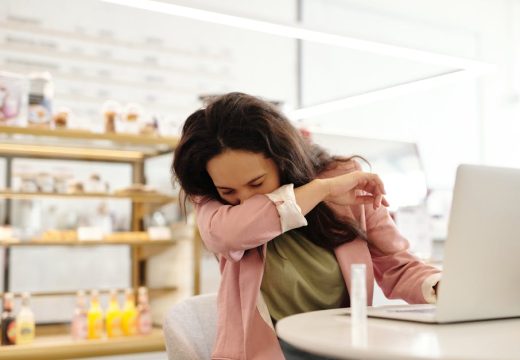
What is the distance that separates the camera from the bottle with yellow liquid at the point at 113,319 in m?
3.41

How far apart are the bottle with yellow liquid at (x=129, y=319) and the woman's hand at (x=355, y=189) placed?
2164mm

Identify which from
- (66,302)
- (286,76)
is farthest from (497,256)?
(286,76)

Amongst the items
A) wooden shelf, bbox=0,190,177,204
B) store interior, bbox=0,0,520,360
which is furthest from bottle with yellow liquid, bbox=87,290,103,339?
wooden shelf, bbox=0,190,177,204

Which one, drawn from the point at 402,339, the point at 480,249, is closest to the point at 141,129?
the point at 480,249

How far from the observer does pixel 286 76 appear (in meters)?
4.97

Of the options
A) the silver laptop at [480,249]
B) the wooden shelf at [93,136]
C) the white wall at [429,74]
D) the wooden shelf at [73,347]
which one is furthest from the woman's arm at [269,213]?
the white wall at [429,74]

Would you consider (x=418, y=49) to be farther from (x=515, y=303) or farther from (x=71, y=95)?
(x=71, y=95)

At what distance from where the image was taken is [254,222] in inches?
56.6

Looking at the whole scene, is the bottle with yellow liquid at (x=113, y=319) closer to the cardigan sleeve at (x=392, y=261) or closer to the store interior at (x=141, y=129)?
the store interior at (x=141, y=129)

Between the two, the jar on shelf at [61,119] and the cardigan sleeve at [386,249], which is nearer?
the cardigan sleeve at [386,249]

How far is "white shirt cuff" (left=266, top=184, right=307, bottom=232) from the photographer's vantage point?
1450 millimetres

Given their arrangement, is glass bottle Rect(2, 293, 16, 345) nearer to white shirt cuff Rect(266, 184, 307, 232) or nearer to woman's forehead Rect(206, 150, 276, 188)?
woman's forehead Rect(206, 150, 276, 188)

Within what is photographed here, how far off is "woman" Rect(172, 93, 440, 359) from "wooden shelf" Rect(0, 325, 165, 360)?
67.2 inches

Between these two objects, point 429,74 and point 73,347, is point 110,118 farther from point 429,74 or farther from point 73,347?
point 429,74
